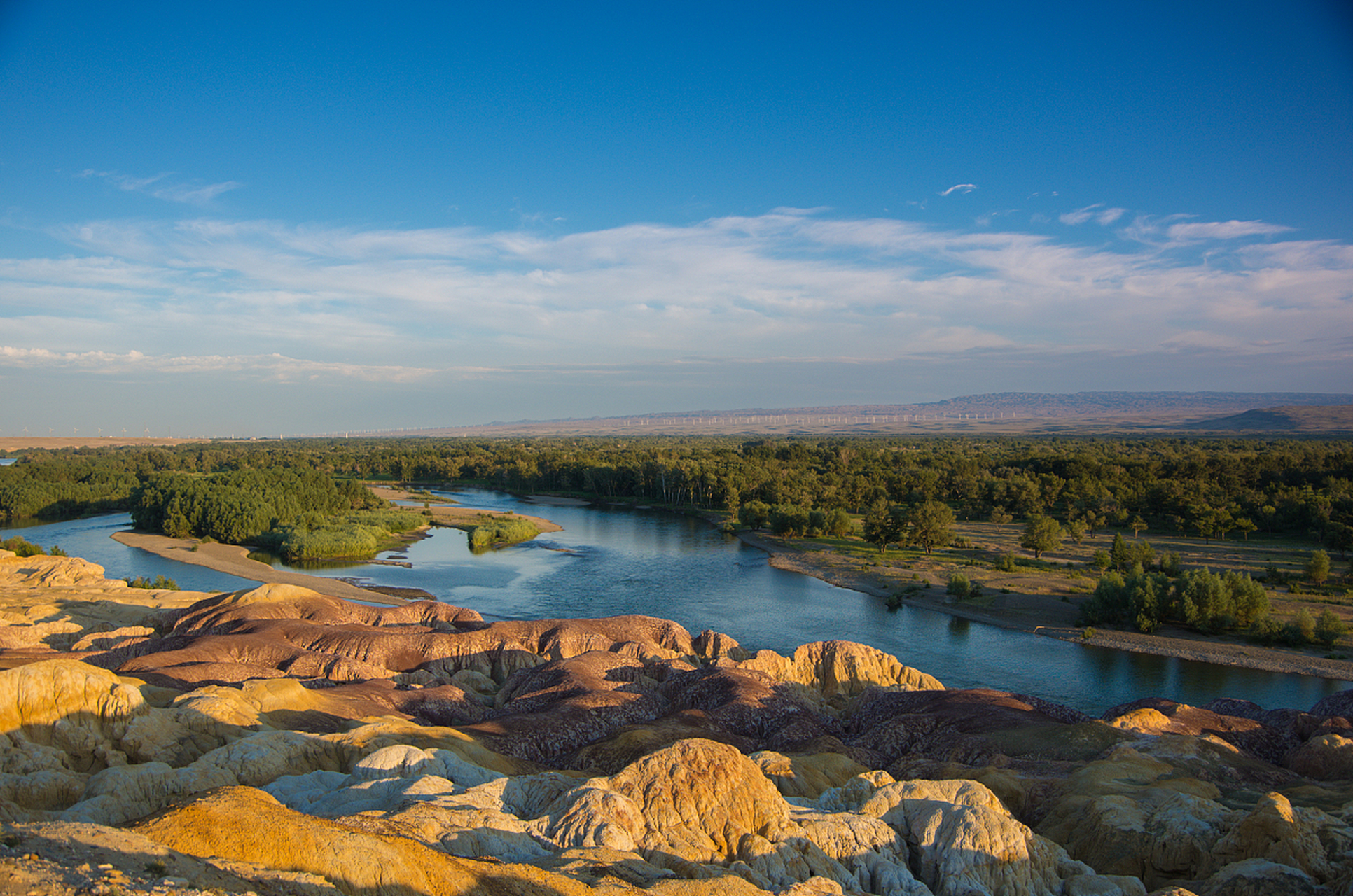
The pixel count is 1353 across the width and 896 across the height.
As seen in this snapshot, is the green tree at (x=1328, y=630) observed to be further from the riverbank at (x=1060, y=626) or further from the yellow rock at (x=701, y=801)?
the yellow rock at (x=701, y=801)

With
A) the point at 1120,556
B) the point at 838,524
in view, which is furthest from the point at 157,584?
the point at 1120,556

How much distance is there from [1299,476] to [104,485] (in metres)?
152

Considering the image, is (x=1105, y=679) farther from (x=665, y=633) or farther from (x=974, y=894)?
(x=974, y=894)

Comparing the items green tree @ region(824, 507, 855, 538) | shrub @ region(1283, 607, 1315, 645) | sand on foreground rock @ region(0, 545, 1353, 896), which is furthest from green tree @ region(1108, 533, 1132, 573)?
sand on foreground rock @ region(0, 545, 1353, 896)

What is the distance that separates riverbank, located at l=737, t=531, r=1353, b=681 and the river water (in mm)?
820

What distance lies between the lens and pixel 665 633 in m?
33.8

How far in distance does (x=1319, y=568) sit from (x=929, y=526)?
2739cm

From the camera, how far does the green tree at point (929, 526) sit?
70188 mm

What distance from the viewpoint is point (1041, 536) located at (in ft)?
214

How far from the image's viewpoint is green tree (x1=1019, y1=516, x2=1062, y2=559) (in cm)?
6531

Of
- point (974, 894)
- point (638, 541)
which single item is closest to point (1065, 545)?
point (638, 541)

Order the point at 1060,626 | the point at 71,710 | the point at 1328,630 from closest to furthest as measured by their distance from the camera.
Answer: the point at 71,710 → the point at 1328,630 → the point at 1060,626

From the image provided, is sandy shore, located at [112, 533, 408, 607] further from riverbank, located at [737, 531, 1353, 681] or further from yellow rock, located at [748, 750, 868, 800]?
yellow rock, located at [748, 750, 868, 800]

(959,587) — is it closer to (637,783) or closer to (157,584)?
(637,783)
